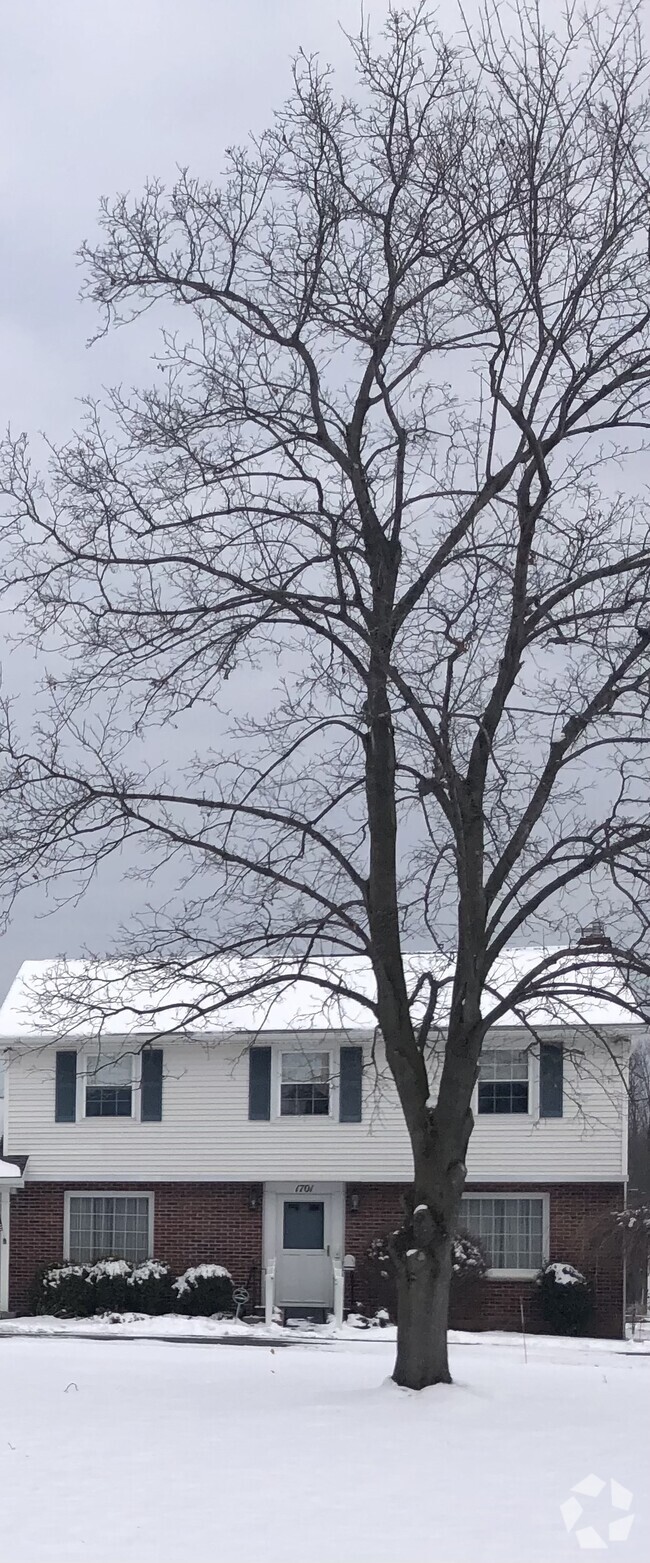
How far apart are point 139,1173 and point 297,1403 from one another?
18.3 metres

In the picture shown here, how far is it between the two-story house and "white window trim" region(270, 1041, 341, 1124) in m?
0.03

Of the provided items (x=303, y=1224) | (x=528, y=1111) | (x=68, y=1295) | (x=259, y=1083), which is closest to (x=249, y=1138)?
(x=259, y=1083)

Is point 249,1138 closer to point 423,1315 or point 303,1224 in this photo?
point 303,1224

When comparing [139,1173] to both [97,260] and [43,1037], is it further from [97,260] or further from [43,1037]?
[97,260]

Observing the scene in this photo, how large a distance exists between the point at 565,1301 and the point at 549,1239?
3.83ft

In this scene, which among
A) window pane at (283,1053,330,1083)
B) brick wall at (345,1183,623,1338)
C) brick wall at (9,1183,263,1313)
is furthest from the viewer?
window pane at (283,1053,330,1083)

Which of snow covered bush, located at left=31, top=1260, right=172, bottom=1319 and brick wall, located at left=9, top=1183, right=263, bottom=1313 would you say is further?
brick wall, located at left=9, top=1183, right=263, bottom=1313

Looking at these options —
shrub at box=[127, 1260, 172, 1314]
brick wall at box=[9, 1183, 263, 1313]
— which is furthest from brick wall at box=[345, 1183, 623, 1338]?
shrub at box=[127, 1260, 172, 1314]

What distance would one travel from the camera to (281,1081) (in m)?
29.9

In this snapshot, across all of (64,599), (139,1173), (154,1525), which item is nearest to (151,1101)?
(139,1173)

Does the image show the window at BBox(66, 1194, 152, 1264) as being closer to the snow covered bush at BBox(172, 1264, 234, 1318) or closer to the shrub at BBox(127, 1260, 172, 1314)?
the shrub at BBox(127, 1260, 172, 1314)

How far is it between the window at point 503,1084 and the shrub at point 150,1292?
6.17 m

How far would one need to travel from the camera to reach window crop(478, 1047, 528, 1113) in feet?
95.7

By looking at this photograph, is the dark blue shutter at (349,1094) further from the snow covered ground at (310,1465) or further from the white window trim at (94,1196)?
the snow covered ground at (310,1465)
